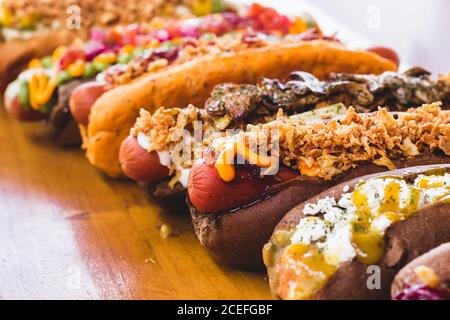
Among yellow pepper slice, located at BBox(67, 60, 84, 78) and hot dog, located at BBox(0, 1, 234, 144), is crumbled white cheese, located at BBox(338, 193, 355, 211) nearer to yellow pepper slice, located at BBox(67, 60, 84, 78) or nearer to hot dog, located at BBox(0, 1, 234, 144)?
hot dog, located at BBox(0, 1, 234, 144)

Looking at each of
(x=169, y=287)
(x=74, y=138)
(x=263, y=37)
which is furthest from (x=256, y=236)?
(x=74, y=138)

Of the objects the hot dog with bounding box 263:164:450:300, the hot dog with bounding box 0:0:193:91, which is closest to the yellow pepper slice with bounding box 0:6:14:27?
the hot dog with bounding box 0:0:193:91

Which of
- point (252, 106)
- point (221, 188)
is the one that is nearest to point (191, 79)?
point (252, 106)

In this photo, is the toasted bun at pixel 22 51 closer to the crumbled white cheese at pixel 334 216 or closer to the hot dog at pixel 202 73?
the hot dog at pixel 202 73

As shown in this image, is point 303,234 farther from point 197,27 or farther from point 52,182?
point 197,27

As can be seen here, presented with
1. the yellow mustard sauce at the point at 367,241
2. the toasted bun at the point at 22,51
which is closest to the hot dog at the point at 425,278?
the yellow mustard sauce at the point at 367,241

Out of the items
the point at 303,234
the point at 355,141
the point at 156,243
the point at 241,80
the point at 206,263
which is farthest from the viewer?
the point at 241,80
